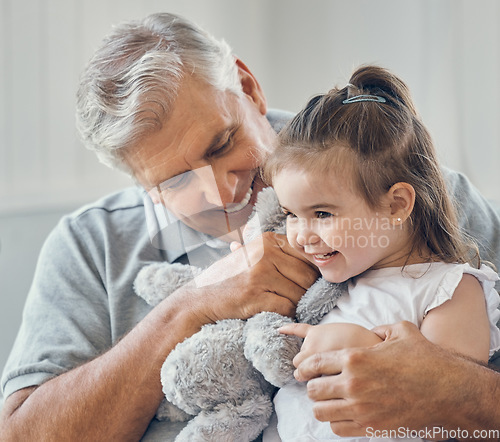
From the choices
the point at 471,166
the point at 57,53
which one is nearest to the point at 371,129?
the point at 471,166

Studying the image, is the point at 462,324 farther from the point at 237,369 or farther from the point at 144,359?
the point at 144,359

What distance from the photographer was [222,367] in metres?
0.99

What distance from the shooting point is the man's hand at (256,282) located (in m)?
1.08

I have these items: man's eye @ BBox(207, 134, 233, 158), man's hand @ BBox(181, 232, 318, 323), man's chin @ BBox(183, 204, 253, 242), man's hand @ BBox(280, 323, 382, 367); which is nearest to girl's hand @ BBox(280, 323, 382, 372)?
man's hand @ BBox(280, 323, 382, 367)

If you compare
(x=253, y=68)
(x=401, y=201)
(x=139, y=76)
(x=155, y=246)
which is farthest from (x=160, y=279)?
(x=253, y=68)

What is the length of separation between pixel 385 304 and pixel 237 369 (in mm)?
255

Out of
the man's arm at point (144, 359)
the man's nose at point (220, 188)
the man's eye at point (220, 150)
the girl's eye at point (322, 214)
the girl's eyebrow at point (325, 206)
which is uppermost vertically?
the man's eye at point (220, 150)

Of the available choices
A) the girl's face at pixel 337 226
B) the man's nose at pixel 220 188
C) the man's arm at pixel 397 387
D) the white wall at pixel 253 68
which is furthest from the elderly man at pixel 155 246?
the white wall at pixel 253 68

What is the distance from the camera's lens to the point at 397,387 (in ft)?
2.89

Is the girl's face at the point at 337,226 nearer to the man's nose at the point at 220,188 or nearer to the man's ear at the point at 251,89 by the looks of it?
the man's nose at the point at 220,188

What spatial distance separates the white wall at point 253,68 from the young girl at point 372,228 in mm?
721

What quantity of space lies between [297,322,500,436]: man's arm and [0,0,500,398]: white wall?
917 mm

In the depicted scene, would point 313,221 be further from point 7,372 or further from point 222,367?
point 7,372

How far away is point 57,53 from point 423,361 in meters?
1.61
